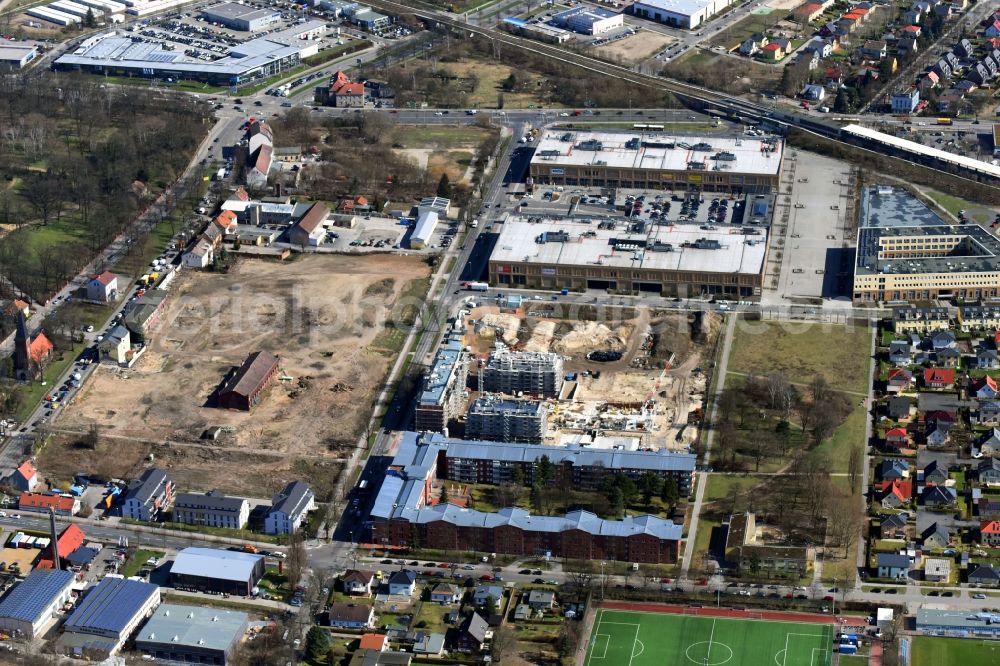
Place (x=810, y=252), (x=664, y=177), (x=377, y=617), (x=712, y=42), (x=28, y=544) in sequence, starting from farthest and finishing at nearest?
(x=712, y=42) < (x=664, y=177) < (x=810, y=252) < (x=28, y=544) < (x=377, y=617)

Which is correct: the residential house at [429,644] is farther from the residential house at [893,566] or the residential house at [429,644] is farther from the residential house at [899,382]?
the residential house at [899,382]

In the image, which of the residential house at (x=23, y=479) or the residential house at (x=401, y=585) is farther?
the residential house at (x=23, y=479)

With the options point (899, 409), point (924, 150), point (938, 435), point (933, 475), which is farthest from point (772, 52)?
point (933, 475)

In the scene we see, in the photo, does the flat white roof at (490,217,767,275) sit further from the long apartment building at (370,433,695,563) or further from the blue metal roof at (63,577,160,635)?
the blue metal roof at (63,577,160,635)

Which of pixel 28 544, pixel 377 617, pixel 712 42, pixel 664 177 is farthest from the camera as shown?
pixel 712 42

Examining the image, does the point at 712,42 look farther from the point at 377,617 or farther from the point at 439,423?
the point at 377,617

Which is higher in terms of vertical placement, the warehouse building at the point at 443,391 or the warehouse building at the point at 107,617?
the warehouse building at the point at 443,391

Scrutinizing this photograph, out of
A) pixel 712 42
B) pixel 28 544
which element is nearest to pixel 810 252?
pixel 712 42

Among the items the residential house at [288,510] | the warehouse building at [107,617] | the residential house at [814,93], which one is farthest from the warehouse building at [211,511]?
the residential house at [814,93]

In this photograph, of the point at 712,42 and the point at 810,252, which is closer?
the point at 810,252
